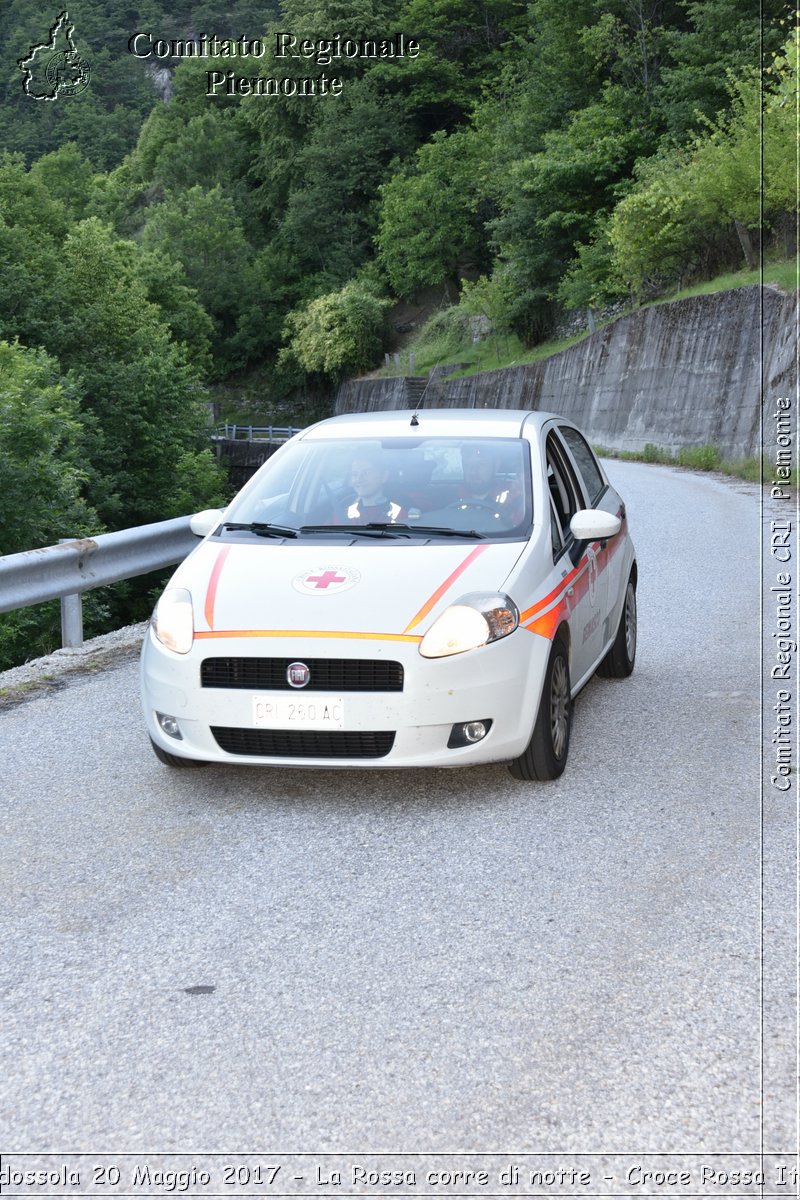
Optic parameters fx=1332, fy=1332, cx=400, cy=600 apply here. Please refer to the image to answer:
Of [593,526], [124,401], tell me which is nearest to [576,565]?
[593,526]

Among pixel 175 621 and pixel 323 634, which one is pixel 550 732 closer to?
pixel 323 634

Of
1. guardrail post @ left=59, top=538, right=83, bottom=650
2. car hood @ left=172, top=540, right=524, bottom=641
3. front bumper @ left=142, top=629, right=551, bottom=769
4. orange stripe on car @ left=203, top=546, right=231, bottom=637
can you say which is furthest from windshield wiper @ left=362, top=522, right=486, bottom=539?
guardrail post @ left=59, top=538, right=83, bottom=650

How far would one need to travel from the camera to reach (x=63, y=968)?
385cm

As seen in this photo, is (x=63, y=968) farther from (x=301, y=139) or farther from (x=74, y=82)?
(x=74, y=82)

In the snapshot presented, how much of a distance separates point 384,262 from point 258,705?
261ft

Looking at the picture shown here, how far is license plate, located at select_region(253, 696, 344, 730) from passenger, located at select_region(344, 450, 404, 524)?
4.59 ft

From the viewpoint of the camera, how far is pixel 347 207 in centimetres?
8731

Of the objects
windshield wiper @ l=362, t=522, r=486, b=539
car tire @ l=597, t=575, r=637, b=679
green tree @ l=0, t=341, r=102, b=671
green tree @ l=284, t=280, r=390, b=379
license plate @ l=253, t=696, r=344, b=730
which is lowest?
green tree @ l=284, t=280, r=390, b=379

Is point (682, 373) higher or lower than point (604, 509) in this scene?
lower

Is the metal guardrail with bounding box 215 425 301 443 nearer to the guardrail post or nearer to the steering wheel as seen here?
the guardrail post

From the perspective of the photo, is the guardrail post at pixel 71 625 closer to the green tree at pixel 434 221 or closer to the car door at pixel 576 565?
the car door at pixel 576 565

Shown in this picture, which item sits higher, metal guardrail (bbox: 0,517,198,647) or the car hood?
the car hood

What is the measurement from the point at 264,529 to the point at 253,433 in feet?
241

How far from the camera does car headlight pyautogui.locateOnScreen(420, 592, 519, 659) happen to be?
5.34m
